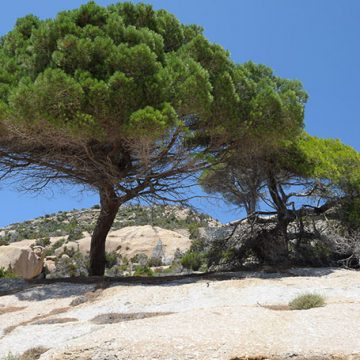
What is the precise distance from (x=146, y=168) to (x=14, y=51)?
452 centimetres

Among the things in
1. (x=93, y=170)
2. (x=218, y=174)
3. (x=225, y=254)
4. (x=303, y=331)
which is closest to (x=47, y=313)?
(x=93, y=170)

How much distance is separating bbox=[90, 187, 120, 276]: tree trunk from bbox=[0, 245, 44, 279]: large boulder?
10.4 meters

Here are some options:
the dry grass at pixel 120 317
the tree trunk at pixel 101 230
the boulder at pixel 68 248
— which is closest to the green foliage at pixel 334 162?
the tree trunk at pixel 101 230

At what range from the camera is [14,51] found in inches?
491

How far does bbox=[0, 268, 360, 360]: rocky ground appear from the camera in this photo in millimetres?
5188

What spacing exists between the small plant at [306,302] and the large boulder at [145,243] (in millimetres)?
22318

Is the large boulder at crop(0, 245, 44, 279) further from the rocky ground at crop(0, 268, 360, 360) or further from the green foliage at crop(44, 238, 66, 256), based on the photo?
the rocky ground at crop(0, 268, 360, 360)

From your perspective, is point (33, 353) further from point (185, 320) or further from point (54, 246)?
point (54, 246)

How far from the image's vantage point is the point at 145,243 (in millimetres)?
32156

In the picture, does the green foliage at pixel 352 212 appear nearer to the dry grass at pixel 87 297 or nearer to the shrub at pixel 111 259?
the dry grass at pixel 87 297

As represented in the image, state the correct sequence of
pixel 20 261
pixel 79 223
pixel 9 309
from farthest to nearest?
pixel 79 223, pixel 20 261, pixel 9 309

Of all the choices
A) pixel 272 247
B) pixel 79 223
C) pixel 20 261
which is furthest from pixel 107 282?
pixel 79 223

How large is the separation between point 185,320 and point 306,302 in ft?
6.67

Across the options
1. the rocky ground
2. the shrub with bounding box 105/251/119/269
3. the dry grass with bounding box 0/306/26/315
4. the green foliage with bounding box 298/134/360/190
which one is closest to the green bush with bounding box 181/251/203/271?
the green foliage with bounding box 298/134/360/190
